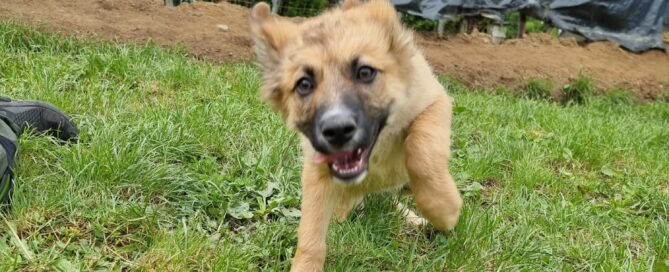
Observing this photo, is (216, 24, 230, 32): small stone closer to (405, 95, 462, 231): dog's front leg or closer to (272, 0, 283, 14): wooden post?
(272, 0, 283, 14): wooden post

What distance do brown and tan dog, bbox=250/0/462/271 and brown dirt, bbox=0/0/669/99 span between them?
4479mm

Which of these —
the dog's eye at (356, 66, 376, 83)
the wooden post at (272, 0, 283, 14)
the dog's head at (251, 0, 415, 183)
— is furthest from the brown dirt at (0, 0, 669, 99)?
the dog's eye at (356, 66, 376, 83)

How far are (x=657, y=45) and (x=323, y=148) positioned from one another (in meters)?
10.9

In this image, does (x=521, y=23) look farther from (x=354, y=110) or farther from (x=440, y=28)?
Answer: (x=354, y=110)

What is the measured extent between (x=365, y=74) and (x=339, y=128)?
0.43m

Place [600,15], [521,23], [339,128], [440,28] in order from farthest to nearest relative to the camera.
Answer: [521,23]
[600,15]
[440,28]
[339,128]

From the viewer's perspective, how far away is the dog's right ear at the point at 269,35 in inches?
120

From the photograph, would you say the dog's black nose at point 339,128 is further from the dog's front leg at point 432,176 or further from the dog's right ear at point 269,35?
the dog's right ear at point 269,35

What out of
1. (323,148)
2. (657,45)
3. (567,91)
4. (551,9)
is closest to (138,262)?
(323,148)

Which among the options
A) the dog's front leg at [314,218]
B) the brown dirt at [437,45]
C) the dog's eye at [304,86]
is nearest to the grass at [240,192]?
the dog's front leg at [314,218]

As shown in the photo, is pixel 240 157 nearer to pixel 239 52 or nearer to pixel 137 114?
pixel 137 114

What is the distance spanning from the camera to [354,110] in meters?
2.53

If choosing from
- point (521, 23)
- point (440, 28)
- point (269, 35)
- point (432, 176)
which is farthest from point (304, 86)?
point (521, 23)

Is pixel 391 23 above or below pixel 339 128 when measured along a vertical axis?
above
